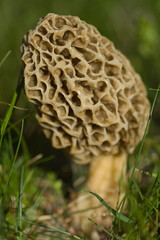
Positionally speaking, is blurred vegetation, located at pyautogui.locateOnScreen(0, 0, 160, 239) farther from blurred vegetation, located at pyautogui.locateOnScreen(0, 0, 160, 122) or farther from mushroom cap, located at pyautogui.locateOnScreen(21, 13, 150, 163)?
mushroom cap, located at pyautogui.locateOnScreen(21, 13, 150, 163)

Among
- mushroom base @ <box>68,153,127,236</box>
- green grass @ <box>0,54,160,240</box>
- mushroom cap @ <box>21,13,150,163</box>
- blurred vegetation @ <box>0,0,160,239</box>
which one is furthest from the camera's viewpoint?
mushroom base @ <box>68,153,127,236</box>

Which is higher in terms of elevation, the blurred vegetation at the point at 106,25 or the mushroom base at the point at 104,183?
the blurred vegetation at the point at 106,25

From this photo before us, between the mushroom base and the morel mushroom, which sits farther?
the mushroom base

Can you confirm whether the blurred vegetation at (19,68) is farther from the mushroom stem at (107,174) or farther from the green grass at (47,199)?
the mushroom stem at (107,174)

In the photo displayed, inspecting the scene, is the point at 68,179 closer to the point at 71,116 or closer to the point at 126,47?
the point at 71,116

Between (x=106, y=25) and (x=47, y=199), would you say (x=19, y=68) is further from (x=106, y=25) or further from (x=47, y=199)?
(x=47, y=199)

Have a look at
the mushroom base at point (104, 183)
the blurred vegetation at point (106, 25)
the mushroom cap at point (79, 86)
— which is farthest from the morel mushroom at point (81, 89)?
the blurred vegetation at point (106, 25)

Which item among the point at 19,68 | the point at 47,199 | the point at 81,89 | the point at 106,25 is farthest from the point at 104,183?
the point at 106,25

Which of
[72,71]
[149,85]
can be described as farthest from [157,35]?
[72,71]

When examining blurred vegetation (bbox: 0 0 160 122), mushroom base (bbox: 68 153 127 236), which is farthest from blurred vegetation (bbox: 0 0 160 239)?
mushroom base (bbox: 68 153 127 236)
